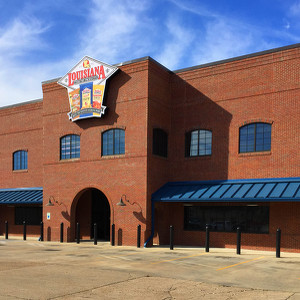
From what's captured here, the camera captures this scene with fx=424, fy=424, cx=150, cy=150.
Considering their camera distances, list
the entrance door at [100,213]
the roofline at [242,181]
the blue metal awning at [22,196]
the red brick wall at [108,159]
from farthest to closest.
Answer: the blue metal awning at [22,196]
the entrance door at [100,213]
the red brick wall at [108,159]
the roofline at [242,181]

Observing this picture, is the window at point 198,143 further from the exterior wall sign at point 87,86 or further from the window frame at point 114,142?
the exterior wall sign at point 87,86

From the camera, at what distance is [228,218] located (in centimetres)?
2222

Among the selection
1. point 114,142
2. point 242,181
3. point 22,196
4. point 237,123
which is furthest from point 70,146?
point 242,181

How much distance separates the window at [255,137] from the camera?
22.0m

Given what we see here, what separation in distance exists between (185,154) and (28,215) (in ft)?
43.7

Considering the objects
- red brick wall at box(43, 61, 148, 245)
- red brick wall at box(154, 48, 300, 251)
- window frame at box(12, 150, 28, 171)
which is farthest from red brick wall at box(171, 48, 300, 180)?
window frame at box(12, 150, 28, 171)

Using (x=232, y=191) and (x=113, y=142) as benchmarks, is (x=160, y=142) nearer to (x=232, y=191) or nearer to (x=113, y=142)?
(x=113, y=142)

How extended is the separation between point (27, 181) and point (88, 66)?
1096 centimetres

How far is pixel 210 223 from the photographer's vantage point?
22.8m

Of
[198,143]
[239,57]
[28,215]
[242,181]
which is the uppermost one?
[239,57]

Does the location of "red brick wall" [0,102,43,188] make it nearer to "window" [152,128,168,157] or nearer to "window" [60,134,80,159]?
"window" [60,134,80,159]

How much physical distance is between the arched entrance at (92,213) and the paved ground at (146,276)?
8.67 metres

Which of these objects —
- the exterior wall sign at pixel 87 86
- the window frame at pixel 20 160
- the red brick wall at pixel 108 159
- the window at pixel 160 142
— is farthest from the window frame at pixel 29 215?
the window at pixel 160 142

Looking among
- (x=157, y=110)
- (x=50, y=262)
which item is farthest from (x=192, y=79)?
(x=50, y=262)
